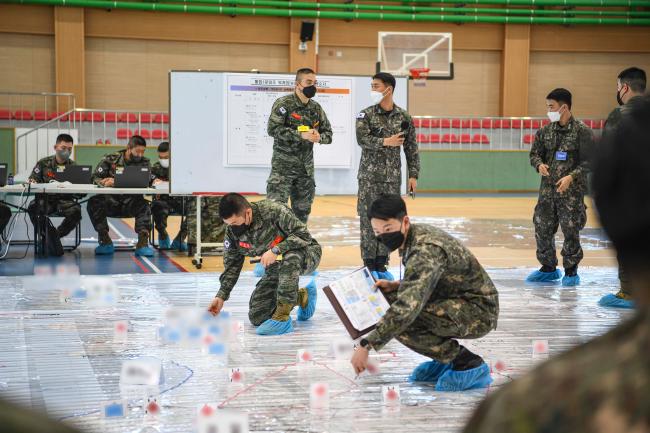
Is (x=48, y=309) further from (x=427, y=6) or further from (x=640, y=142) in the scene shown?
(x=427, y=6)

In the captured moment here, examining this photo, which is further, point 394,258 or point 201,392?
point 394,258

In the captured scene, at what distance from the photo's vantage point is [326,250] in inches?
415

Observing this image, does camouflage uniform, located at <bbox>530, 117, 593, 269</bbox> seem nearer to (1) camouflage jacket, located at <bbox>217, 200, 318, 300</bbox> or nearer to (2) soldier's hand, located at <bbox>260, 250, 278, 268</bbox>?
(1) camouflage jacket, located at <bbox>217, 200, 318, 300</bbox>

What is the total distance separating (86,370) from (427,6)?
62.5 feet

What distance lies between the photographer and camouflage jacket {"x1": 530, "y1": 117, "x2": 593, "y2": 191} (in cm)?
773

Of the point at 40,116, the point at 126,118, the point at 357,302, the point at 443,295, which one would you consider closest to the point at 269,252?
the point at 357,302

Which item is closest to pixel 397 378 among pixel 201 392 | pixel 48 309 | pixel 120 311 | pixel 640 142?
pixel 201 392

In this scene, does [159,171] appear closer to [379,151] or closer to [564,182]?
[379,151]

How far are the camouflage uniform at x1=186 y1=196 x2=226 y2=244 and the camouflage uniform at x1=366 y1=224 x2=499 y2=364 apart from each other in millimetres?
5359

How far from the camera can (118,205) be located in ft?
33.8

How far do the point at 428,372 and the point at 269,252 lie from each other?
62.1 inches

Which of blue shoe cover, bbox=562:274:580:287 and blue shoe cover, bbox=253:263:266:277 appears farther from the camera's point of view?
blue shoe cover, bbox=253:263:266:277

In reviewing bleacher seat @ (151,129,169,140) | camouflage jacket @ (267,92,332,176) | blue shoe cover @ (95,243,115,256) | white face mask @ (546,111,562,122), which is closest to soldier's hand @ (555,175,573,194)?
white face mask @ (546,111,562,122)

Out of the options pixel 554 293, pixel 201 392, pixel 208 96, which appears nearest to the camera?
pixel 201 392
